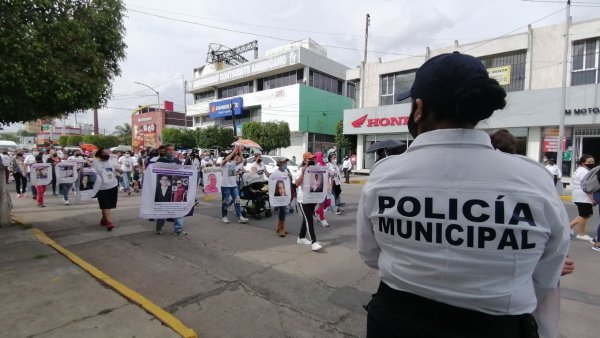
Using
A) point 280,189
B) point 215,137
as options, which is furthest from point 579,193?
point 215,137

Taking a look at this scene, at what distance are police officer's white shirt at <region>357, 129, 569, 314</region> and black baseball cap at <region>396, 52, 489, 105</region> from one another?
0.51ft

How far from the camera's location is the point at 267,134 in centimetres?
3158

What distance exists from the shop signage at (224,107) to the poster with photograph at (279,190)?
3276 centimetres

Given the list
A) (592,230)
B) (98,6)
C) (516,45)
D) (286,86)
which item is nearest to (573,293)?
(592,230)

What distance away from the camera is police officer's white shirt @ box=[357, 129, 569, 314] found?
1.26 m

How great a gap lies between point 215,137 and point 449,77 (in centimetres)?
3701

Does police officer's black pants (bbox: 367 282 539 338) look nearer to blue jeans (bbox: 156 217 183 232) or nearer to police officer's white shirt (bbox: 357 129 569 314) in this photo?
police officer's white shirt (bbox: 357 129 569 314)

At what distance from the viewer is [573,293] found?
180 inches

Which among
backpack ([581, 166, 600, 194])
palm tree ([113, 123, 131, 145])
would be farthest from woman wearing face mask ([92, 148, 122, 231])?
palm tree ([113, 123, 131, 145])

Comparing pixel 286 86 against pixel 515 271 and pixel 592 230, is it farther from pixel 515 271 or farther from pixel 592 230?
pixel 515 271

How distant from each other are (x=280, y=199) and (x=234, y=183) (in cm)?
161

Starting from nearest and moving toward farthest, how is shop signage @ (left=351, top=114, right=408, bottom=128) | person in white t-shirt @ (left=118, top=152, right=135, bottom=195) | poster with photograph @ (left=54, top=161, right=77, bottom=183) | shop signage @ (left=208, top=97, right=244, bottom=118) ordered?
poster with photograph @ (left=54, top=161, right=77, bottom=183), person in white t-shirt @ (left=118, top=152, right=135, bottom=195), shop signage @ (left=351, top=114, right=408, bottom=128), shop signage @ (left=208, top=97, right=244, bottom=118)

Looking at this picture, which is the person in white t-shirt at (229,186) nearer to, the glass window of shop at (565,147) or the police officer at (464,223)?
the police officer at (464,223)

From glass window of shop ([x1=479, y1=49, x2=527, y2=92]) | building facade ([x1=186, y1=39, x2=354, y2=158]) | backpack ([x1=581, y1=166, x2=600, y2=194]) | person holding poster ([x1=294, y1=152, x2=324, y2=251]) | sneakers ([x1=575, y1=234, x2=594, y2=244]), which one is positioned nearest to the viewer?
backpack ([x1=581, y1=166, x2=600, y2=194])
